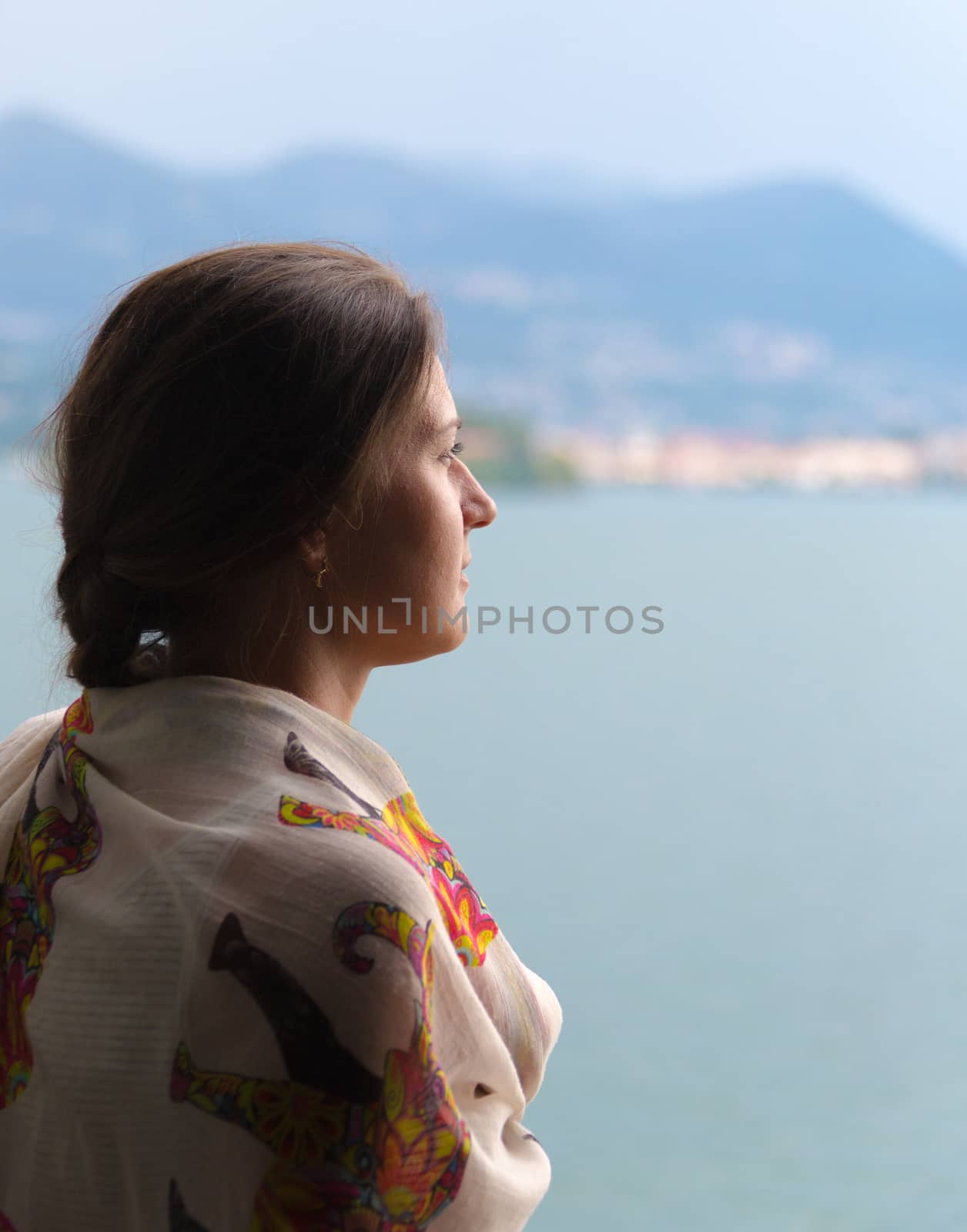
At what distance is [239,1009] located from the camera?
24.7 inches

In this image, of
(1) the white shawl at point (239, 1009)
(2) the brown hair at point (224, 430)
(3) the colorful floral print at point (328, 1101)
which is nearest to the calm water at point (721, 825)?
(2) the brown hair at point (224, 430)

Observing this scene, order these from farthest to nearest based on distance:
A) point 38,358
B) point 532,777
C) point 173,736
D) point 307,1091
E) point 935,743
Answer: point 935,743 < point 532,777 < point 38,358 < point 173,736 < point 307,1091

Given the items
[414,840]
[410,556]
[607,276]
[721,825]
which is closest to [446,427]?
[410,556]

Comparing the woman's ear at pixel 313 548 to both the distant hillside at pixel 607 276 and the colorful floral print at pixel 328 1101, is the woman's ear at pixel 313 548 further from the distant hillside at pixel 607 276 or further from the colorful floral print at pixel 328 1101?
the distant hillside at pixel 607 276

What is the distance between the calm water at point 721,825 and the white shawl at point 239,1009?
0.28 m

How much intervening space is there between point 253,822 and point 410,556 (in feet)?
0.77

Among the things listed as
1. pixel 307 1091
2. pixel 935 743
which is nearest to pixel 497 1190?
pixel 307 1091

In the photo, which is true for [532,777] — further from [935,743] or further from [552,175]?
[552,175]

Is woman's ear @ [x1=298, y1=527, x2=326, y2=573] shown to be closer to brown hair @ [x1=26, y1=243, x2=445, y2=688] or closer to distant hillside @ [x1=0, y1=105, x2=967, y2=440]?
brown hair @ [x1=26, y1=243, x2=445, y2=688]

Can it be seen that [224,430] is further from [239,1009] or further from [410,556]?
[239,1009]

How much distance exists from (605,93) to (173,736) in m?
5.19

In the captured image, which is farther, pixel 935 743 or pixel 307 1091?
pixel 935 743

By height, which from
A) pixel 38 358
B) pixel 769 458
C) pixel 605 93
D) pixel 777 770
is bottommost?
pixel 777 770

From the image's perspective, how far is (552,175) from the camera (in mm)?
5199
